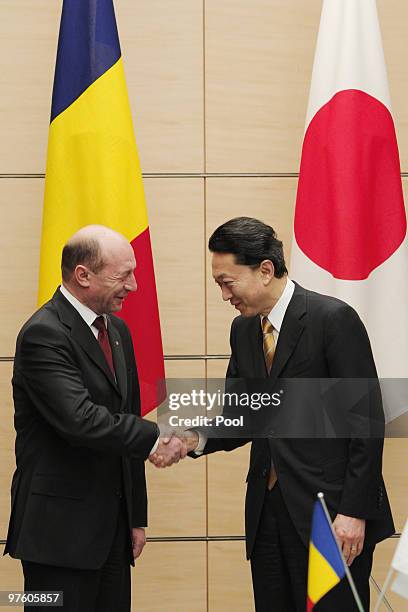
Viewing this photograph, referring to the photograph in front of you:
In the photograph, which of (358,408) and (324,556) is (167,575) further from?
(324,556)

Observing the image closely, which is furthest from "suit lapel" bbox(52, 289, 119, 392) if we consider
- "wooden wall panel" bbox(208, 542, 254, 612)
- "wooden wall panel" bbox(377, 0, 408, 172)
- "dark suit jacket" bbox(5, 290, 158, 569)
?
"wooden wall panel" bbox(377, 0, 408, 172)

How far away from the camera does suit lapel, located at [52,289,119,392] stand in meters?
2.31

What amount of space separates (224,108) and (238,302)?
1.18 metres

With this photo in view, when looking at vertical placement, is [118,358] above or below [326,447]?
above

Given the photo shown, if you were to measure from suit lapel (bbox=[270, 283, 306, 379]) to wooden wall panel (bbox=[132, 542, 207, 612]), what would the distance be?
130cm

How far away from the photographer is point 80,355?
2303mm

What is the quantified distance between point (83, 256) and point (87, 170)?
686 mm

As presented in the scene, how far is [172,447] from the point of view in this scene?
8.67ft

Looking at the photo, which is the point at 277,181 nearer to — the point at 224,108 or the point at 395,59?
the point at 224,108

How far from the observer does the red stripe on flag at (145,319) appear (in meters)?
3.02

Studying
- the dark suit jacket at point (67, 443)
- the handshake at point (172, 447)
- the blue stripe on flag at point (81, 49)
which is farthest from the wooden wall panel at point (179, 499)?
the blue stripe on flag at point (81, 49)

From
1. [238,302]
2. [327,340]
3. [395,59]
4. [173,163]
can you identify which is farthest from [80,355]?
[395,59]

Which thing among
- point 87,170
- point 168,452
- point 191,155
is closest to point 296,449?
point 168,452

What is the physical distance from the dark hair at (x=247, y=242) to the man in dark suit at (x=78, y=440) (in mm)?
288
